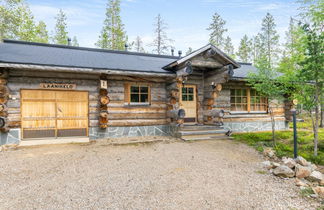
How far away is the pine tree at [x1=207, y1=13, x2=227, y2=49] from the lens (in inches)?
1137

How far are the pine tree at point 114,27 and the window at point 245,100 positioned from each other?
17.8 meters

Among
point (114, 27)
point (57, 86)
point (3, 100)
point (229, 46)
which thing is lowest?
point (3, 100)

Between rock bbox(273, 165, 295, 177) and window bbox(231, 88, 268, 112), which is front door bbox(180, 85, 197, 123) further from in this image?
rock bbox(273, 165, 295, 177)

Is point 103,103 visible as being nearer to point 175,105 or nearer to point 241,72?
point 175,105

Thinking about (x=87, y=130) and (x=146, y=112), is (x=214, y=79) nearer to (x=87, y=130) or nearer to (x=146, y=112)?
(x=146, y=112)

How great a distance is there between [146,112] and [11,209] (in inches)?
256

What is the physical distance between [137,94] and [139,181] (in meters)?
5.51

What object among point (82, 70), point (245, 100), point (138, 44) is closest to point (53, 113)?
point (82, 70)

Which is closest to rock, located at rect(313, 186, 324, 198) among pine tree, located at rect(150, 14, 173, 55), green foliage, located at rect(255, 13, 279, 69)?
pine tree, located at rect(150, 14, 173, 55)

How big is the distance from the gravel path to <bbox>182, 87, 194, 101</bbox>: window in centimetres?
404

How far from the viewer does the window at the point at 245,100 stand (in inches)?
426

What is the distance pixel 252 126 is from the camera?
10938mm

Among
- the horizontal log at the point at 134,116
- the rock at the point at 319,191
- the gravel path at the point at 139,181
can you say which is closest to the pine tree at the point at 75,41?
the horizontal log at the point at 134,116

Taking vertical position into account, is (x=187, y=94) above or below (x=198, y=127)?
above
